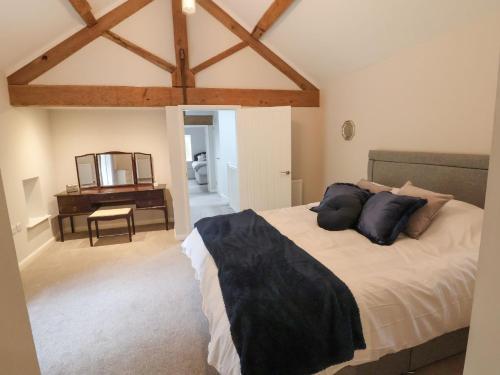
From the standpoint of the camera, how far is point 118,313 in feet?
7.59

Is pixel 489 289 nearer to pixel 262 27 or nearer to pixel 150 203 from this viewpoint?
pixel 262 27

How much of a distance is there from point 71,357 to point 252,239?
4.82 feet

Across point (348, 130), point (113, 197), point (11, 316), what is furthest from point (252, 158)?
point (11, 316)

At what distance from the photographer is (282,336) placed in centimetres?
120

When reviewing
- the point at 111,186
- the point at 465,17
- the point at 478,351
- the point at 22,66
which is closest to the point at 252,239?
the point at 478,351

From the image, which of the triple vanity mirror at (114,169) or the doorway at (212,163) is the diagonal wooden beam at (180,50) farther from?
the triple vanity mirror at (114,169)

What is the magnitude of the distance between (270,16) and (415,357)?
3.56m

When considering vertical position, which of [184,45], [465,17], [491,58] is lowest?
[491,58]

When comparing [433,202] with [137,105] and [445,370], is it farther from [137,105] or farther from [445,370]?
[137,105]

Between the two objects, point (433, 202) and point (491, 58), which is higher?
point (491, 58)

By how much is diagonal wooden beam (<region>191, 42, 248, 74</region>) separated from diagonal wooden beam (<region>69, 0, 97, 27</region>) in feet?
4.23

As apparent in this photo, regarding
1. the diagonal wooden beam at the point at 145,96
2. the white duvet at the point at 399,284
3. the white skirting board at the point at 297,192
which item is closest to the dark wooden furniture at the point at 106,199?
the diagonal wooden beam at the point at 145,96

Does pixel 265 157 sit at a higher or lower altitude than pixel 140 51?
lower

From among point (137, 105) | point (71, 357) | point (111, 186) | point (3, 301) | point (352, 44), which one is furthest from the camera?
point (111, 186)
